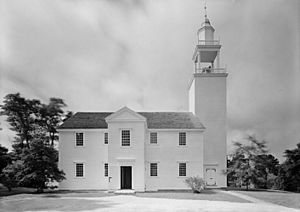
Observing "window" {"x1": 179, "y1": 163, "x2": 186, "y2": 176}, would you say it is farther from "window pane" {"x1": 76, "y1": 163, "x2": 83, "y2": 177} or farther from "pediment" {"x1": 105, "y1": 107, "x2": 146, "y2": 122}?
"window pane" {"x1": 76, "y1": 163, "x2": 83, "y2": 177}

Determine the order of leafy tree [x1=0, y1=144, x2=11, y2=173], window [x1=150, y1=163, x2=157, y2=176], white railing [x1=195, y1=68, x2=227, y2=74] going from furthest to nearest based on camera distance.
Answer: white railing [x1=195, y1=68, x2=227, y2=74], window [x1=150, y1=163, x2=157, y2=176], leafy tree [x1=0, y1=144, x2=11, y2=173]

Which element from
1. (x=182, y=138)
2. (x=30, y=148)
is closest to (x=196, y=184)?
(x=182, y=138)

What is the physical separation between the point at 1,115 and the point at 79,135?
5.20 metres

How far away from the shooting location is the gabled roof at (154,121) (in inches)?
985

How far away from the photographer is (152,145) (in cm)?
2486

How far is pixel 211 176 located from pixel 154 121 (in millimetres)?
5575

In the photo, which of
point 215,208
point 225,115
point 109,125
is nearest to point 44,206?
point 215,208

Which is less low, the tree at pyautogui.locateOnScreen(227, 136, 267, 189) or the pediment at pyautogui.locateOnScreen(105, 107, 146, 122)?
the pediment at pyautogui.locateOnScreen(105, 107, 146, 122)

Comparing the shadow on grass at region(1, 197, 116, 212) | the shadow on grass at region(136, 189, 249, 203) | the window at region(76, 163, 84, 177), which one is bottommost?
the shadow on grass at region(136, 189, 249, 203)

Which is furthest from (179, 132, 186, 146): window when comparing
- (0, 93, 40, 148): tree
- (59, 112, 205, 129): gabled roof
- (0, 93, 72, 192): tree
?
(0, 93, 40, 148): tree

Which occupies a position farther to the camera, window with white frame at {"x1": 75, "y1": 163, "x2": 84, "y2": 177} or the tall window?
window with white frame at {"x1": 75, "y1": 163, "x2": 84, "y2": 177}

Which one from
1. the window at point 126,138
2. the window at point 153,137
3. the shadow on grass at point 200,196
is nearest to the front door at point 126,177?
the window at point 126,138

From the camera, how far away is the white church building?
2333 centimetres

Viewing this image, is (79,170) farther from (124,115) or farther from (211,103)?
(211,103)
